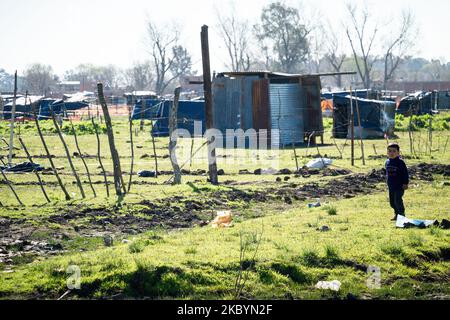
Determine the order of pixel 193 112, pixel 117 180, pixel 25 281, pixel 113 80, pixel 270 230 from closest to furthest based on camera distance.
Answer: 1. pixel 25 281
2. pixel 270 230
3. pixel 117 180
4. pixel 193 112
5. pixel 113 80

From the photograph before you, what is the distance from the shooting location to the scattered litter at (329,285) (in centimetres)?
850

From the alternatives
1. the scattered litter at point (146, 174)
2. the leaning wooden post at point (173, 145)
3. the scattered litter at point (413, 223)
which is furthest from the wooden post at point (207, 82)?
the scattered litter at point (413, 223)

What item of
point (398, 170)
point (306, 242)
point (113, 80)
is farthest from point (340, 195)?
point (113, 80)

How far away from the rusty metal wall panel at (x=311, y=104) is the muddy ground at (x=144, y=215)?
42.1 ft

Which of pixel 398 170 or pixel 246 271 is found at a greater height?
pixel 398 170

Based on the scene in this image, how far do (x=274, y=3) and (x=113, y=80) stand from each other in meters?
53.8

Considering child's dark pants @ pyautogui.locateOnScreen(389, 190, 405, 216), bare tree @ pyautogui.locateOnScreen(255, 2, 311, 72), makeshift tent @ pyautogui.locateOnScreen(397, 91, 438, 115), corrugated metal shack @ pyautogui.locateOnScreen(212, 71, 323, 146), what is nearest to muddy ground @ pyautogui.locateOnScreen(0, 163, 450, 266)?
child's dark pants @ pyautogui.locateOnScreen(389, 190, 405, 216)

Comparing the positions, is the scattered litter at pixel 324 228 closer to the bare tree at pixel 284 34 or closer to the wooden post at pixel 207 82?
the wooden post at pixel 207 82

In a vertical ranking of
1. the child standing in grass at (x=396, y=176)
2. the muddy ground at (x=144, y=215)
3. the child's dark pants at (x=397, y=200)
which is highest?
the child standing in grass at (x=396, y=176)

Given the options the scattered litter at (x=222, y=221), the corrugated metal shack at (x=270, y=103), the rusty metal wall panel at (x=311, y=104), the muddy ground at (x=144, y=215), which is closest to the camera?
the muddy ground at (x=144, y=215)

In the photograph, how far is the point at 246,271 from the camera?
8773mm

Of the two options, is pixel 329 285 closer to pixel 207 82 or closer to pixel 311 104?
pixel 207 82

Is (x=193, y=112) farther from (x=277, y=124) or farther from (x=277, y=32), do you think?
(x=277, y=32)

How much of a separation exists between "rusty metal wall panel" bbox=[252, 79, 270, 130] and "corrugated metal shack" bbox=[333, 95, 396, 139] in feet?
15.9
